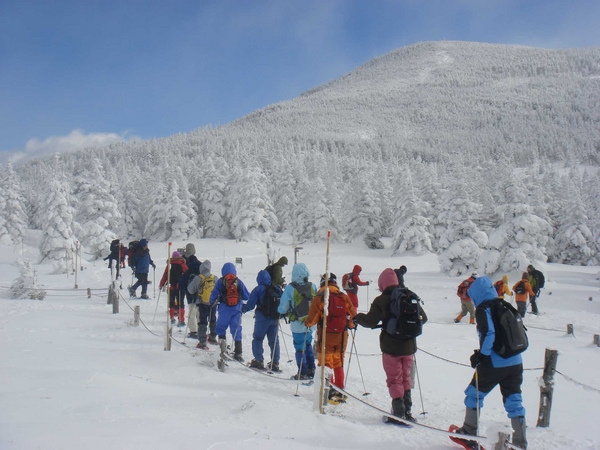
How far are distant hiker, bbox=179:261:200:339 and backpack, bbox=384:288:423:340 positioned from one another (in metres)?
5.33

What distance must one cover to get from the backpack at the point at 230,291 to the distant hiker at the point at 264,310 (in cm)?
36

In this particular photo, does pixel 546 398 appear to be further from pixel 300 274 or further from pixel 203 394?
pixel 203 394

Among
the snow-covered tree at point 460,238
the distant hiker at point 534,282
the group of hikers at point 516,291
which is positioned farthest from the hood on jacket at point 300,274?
the snow-covered tree at point 460,238

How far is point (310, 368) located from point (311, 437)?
2.56 m

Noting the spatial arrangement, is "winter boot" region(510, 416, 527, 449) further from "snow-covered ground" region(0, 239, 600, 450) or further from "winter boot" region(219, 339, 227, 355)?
"winter boot" region(219, 339, 227, 355)

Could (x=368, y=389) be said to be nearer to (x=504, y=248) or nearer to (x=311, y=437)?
(x=311, y=437)

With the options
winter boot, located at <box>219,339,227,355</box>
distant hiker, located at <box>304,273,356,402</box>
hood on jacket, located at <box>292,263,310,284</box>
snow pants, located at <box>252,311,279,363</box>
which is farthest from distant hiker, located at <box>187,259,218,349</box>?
distant hiker, located at <box>304,273,356,402</box>

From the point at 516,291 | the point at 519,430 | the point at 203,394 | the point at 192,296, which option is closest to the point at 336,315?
the point at 203,394

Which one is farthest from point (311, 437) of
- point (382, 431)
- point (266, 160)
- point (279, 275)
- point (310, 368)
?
point (266, 160)

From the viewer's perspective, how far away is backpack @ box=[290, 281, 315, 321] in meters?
6.98

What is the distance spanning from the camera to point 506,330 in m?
4.77

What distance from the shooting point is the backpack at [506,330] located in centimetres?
475

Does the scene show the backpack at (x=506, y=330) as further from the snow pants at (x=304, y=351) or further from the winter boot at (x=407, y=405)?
the snow pants at (x=304, y=351)

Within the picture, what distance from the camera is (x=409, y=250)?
43125 millimetres
